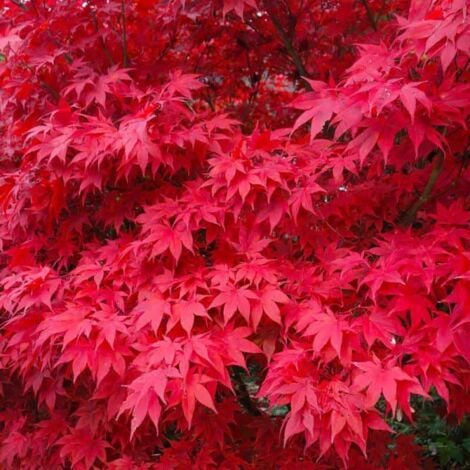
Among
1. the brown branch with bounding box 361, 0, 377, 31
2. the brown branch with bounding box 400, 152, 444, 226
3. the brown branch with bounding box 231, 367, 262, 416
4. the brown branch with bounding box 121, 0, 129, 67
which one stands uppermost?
the brown branch with bounding box 121, 0, 129, 67

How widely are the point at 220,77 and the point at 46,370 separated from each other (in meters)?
2.08

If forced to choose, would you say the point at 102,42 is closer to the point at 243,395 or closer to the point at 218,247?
the point at 218,247

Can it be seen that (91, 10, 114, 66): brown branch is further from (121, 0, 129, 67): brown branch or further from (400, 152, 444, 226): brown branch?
(400, 152, 444, 226): brown branch

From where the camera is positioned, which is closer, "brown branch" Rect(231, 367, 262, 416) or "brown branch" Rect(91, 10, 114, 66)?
"brown branch" Rect(91, 10, 114, 66)

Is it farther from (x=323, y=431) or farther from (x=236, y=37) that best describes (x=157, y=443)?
(x=236, y=37)

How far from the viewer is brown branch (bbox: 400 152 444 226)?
2.38 metres

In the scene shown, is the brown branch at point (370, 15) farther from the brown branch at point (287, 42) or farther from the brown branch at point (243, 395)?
the brown branch at point (243, 395)

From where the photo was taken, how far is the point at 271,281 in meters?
2.13

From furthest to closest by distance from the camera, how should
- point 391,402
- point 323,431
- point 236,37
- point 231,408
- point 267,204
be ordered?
point 236,37 < point 231,408 < point 267,204 < point 323,431 < point 391,402

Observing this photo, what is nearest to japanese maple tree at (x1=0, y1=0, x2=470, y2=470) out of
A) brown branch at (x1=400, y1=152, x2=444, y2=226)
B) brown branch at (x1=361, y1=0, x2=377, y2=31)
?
brown branch at (x1=400, y1=152, x2=444, y2=226)

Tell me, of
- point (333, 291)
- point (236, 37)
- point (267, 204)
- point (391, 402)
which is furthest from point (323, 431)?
point (236, 37)

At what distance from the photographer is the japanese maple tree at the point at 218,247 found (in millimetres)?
1927

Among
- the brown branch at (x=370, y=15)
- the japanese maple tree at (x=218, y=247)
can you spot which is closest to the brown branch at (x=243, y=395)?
the japanese maple tree at (x=218, y=247)

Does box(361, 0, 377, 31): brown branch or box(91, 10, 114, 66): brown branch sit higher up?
box(91, 10, 114, 66): brown branch
